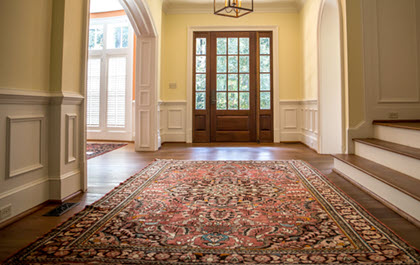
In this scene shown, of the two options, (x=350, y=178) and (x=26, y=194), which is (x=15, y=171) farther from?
(x=350, y=178)

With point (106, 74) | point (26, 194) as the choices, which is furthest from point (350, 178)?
point (106, 74)

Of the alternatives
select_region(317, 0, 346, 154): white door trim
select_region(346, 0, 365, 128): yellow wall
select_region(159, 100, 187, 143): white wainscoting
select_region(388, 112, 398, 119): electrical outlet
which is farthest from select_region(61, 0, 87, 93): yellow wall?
select_region(159, 100, 187, 143): white wainscoting

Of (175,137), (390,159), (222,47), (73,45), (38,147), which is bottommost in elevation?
(390,159)

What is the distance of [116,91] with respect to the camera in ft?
23.4

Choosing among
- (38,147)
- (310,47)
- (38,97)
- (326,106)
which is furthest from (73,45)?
(310,47)

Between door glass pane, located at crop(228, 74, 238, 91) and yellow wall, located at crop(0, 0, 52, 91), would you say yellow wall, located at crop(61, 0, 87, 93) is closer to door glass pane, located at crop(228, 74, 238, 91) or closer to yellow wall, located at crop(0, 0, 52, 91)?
yellow wall, located at crop(0, 0, 52, 91)

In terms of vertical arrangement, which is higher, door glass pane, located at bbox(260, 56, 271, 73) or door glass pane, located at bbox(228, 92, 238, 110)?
door glass pane, located at bbox(260, 56, 271, 73)

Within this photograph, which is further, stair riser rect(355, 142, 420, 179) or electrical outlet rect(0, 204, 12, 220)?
stair riser rect(355, 142, 420, 179)

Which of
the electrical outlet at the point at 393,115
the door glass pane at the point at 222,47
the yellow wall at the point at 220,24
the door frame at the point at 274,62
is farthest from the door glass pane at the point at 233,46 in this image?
the electrical outlet at the point at 393,115

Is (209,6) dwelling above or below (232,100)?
above

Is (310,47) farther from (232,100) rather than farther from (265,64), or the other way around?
(232,100)

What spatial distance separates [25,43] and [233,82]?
515cm

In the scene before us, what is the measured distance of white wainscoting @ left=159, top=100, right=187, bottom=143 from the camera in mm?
6730

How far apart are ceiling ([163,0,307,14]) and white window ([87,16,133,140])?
1237 millimetres
